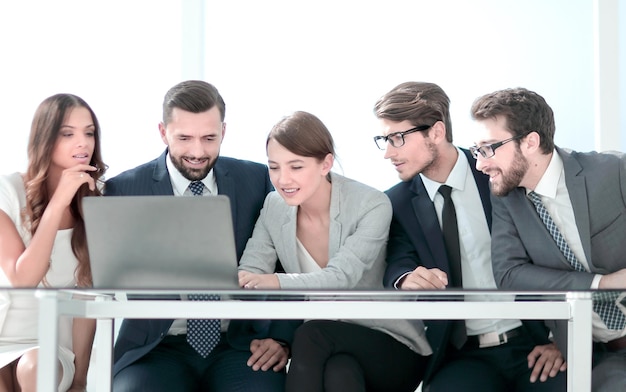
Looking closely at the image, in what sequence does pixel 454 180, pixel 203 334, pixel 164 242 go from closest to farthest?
pixel 164 242
pixel 203 334
pixel 454 180

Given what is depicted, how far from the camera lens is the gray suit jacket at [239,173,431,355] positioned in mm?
2686

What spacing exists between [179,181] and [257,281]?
2.26 ft

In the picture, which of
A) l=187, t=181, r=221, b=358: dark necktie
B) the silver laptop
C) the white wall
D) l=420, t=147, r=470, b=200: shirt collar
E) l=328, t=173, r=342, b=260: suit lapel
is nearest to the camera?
the silver laptop

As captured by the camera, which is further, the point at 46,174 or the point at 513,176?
the point at 46,174

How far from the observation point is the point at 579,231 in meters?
2.70

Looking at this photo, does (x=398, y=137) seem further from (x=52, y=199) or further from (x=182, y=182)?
(x=52, y=199)

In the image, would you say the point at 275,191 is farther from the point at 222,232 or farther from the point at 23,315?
the point at 23,315

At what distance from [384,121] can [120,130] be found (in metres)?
1.49

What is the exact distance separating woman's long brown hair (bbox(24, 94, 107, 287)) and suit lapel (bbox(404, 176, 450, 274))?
43.0 inches

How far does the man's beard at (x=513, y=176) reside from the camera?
2783 millimetres

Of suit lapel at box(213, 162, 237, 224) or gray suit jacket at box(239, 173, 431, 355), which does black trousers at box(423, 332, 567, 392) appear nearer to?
gray suit jacket at box(239, 173, 431, 355)

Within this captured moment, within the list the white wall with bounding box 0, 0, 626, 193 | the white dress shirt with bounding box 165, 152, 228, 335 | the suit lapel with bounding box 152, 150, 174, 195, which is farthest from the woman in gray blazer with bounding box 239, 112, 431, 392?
the white wall with bounding box 0, 0, 626, 193

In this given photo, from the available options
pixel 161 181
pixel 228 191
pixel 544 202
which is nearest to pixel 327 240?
pixel 228 191

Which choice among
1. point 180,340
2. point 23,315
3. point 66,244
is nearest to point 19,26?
point 66,244
